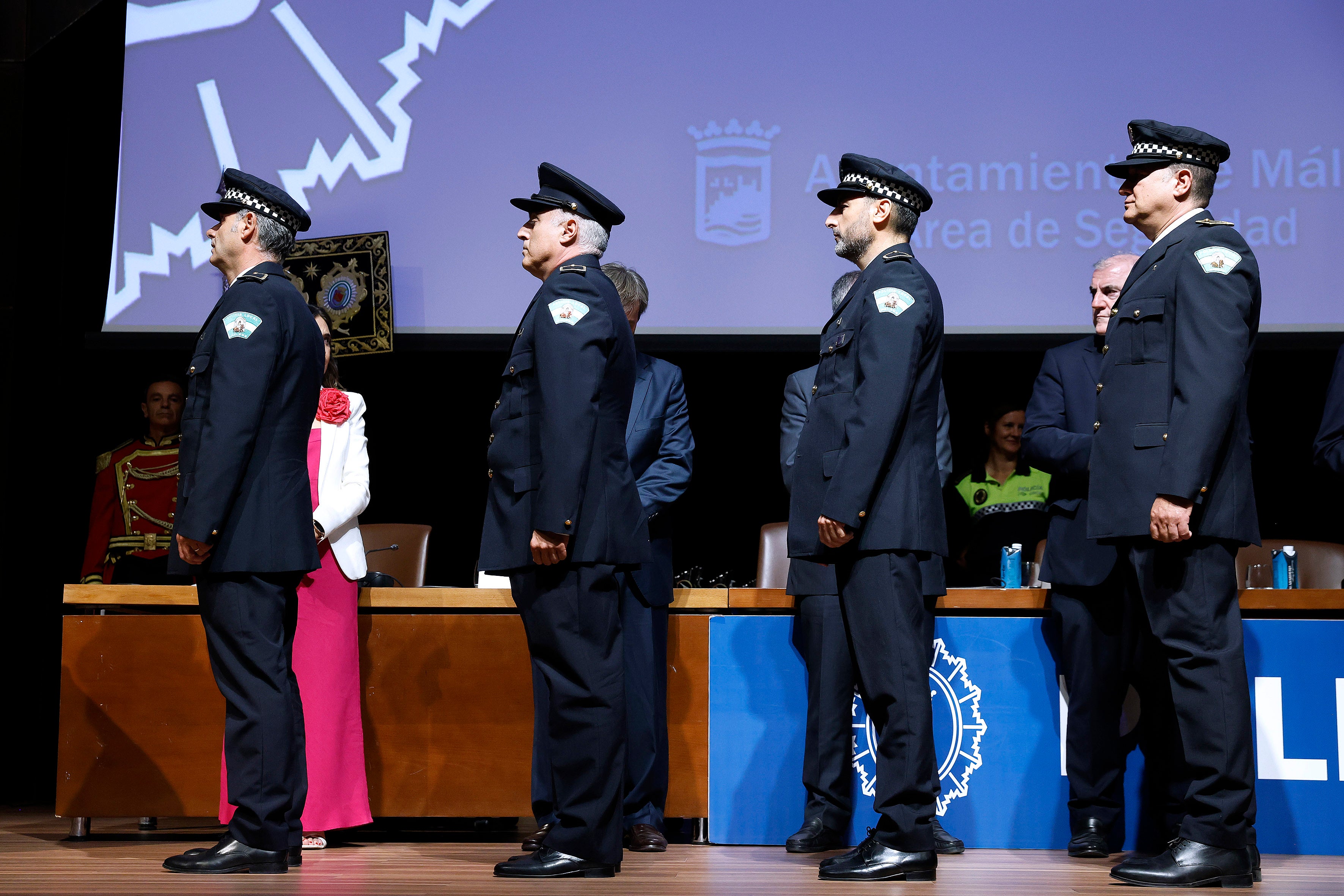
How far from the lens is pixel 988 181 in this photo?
16.5 ft

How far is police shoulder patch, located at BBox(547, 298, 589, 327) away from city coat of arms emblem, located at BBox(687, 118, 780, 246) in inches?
91.9

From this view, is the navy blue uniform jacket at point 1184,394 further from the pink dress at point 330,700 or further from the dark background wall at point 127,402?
the dark background wall at point 127,402

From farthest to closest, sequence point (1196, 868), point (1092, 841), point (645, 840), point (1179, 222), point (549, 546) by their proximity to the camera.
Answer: point (645, 840) → point (1092, 841) → point (1179, 222) → point (549, 546) → point (1196, 868)

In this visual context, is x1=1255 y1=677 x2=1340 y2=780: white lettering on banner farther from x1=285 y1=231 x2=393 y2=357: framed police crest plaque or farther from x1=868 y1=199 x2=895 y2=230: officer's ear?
x1=285 y1=231 x2=393 y2=357: framed police crest plaque

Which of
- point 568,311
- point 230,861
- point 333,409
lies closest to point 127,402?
point 333,409

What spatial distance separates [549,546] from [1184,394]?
1375 mm

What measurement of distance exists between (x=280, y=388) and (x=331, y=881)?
1.10 metres

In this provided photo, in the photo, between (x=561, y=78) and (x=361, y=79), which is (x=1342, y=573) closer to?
(x=561, y=78)

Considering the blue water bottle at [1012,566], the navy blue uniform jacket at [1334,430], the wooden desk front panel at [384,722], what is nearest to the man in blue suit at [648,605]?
the wooden desk front panel at [384,722]

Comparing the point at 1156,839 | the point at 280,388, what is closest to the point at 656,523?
the point at 280,388

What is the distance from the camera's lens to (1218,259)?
2.80m

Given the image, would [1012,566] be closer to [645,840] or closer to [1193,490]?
[1193,490]

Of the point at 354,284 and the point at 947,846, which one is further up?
the point at 354,284

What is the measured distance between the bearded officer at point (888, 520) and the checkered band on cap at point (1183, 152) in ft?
1.95
